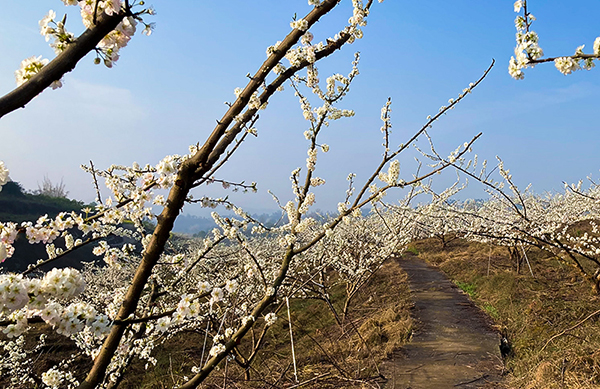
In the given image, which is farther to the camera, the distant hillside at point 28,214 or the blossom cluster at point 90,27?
the distant hillside at point 28,214

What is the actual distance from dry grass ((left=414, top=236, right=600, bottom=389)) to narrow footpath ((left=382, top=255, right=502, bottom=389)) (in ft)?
0.97

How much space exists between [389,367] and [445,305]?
3838 millimetres

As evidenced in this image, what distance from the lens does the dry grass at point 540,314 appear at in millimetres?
3949

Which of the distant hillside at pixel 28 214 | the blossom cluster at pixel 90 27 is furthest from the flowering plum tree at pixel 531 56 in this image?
the distant hillside at pixel 28 214

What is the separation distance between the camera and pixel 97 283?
41.6ft

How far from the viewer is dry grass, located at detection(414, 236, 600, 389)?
3.95 m

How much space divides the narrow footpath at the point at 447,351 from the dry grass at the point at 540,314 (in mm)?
296

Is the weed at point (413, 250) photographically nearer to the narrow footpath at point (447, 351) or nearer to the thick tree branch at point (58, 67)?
the narrow footpath at point (447, 351)

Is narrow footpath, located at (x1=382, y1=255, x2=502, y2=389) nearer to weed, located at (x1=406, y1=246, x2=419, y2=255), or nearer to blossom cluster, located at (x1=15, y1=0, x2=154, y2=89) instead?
blossom cluster, located at (x1=15, y1=0, x2=154, y2=89)

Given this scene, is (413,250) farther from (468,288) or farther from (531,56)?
(531,56)

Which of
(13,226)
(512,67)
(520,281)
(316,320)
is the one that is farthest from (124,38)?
(520,281)

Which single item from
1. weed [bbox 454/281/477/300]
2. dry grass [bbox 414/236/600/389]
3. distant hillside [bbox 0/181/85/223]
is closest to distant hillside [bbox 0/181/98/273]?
distant hillside [bbox 0/181/85/223]

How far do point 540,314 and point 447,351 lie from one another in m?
2.43

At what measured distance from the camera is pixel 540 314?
20.7ft
